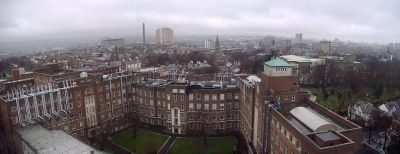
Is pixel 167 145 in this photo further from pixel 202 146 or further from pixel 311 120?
pixel 311 120

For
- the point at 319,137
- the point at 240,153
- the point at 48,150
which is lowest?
the point at 240,153

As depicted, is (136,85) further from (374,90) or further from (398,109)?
(374,90)

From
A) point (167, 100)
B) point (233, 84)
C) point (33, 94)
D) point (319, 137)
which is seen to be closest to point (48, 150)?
point (33, 94)

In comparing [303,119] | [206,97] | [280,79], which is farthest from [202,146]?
[303,119]

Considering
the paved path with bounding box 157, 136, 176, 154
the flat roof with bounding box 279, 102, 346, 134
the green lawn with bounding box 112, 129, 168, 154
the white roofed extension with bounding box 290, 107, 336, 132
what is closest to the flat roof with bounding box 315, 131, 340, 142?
the white roofed extension with bounding box 290, 107, 336, 132

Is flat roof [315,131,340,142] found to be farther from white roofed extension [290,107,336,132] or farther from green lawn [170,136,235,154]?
green lawn [170,136,235,154]

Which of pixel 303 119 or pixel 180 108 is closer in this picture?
pixel 303 119
